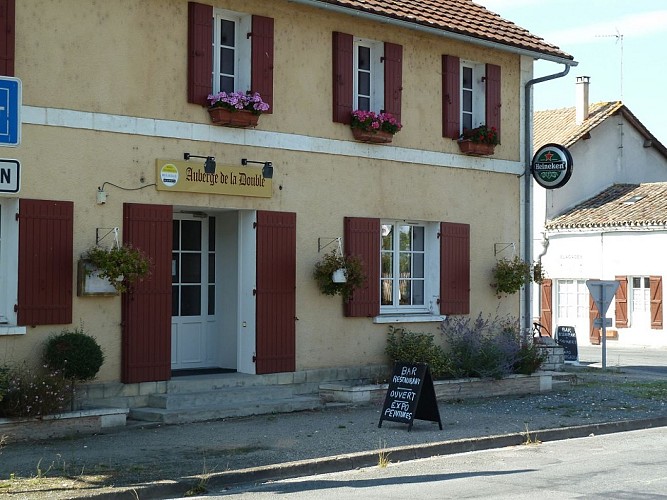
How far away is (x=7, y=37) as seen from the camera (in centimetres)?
1223

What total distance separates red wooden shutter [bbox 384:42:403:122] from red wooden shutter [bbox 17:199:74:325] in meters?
5.79

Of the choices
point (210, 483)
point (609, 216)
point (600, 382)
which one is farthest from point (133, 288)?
point (609, 216)

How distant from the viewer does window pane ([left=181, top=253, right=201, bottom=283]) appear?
49.4 ft

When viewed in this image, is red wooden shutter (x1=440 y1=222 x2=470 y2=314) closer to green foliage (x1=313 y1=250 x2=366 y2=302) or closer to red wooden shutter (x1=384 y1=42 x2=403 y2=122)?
red wooden shutter (x1=384 y1=42 x2=403 y2=122)

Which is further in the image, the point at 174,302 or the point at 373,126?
the point at 373,126

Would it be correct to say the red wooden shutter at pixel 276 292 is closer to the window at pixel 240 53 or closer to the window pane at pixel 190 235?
the window pane at pixel 190 235

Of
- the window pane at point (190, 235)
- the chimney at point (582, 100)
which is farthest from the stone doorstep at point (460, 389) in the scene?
the chimney at point (582, 100)

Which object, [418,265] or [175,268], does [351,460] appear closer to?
[175,268]

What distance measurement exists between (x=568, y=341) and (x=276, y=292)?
10812 millimetres

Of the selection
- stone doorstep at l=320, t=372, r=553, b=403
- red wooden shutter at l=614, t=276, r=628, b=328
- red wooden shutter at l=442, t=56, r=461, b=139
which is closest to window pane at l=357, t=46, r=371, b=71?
red wooden shutter at l=442, t=56, r=461, b=139

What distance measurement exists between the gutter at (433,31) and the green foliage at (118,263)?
4.52 m

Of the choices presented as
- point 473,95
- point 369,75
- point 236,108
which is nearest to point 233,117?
point 236,108

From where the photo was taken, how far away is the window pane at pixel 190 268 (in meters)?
15.1

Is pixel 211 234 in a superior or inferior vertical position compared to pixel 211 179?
inferior
